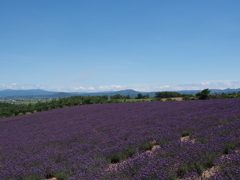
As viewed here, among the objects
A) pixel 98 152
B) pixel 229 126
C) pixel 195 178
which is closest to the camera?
pixel 195 178

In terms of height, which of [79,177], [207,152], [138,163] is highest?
[207,152]

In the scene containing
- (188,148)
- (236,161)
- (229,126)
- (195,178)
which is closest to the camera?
(195,178)

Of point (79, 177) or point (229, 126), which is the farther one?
point (229, 126)

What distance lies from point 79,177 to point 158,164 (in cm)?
166

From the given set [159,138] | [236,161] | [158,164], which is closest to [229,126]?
[159,138]

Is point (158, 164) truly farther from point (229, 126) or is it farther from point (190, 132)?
point (229, 126)

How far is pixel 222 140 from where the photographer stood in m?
4.44

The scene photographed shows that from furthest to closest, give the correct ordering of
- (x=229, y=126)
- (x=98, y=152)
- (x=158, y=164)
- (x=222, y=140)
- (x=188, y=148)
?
(x=229, y=126) < (x=98, y=152) < (x=222, y=140) < (x=188, y=148) < (x=158, y=164)

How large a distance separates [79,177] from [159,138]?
2765mm

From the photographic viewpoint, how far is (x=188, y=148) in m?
4.15

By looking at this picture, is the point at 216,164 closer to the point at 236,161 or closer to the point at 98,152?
the point at 236,161

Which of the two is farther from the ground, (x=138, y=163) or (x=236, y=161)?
(x=236, y=161)

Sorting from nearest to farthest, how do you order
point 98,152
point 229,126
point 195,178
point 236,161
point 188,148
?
point 195,178
point 236,161
point 188,148
point 98,152
point 229,126

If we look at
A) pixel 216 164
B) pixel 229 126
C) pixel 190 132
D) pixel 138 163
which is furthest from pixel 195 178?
pixel 229 126
